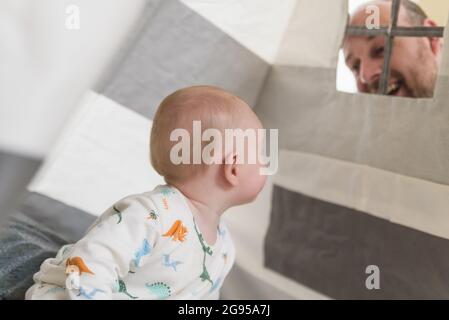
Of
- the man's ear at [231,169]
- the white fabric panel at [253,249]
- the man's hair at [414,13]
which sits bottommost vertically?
the white fabric panel at [253,249]

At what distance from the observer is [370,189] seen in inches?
38.7

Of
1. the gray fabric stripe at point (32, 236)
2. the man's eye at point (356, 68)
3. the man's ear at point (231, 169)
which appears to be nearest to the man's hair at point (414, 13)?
the man's eye at point (356, 68)

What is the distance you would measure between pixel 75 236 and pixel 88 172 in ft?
0.37

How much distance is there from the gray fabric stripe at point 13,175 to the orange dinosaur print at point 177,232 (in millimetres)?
325

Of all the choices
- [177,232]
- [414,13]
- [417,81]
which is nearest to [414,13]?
[414,13]

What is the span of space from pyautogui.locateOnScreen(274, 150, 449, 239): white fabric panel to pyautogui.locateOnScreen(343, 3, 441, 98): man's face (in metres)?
0.14

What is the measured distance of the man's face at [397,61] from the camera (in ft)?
2.95

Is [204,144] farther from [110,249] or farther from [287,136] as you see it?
[287,136]

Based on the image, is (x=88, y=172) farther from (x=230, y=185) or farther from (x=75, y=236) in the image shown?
(x=230, y=185)

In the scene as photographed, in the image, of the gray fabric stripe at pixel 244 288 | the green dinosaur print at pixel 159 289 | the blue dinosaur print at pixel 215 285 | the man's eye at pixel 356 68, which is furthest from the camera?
the gray fabric stripe at pixel 244 288

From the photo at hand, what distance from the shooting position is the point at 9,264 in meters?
0.81

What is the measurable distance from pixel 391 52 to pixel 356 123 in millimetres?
Answer: 130

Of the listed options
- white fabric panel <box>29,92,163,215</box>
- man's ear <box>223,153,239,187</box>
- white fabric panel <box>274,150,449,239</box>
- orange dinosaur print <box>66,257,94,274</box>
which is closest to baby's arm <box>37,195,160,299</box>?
orange dinosaur print <box>66,257,94,274</box>

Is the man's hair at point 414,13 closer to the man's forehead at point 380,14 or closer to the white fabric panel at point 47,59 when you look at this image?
the man's forehead at point 380,14
